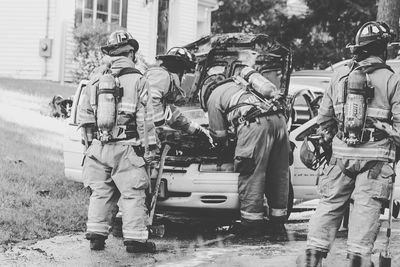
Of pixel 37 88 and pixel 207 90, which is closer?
pixel 207 90

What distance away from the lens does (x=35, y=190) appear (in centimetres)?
842

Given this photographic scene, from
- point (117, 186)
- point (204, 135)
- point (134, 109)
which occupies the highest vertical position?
point (134, 109)

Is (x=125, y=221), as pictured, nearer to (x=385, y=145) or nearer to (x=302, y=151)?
(x=302, y=151)

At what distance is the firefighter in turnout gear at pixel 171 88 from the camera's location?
23.7 ft

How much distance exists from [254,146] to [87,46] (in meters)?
12.6

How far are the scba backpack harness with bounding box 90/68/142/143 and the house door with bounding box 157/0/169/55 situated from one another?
1716cm

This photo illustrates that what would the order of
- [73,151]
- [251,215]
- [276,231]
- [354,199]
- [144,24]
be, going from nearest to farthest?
1. [354,199]
2. [251,215]
3. [276,231]
4. [73,151]
5. [144,24]

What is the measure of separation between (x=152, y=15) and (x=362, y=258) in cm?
1842

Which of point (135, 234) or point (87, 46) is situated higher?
point (87, 46)

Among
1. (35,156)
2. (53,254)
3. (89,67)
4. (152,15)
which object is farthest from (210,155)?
(152,15)

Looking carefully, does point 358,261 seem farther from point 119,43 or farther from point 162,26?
point 162,26

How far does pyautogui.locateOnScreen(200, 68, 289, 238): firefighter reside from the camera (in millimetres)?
7242

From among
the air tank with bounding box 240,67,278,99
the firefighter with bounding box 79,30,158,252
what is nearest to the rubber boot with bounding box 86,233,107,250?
Answer: the firefighter with bounding box 79,30,158,252

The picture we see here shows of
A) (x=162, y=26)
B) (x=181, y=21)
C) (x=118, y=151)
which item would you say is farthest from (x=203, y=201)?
(x=181, y=21)
